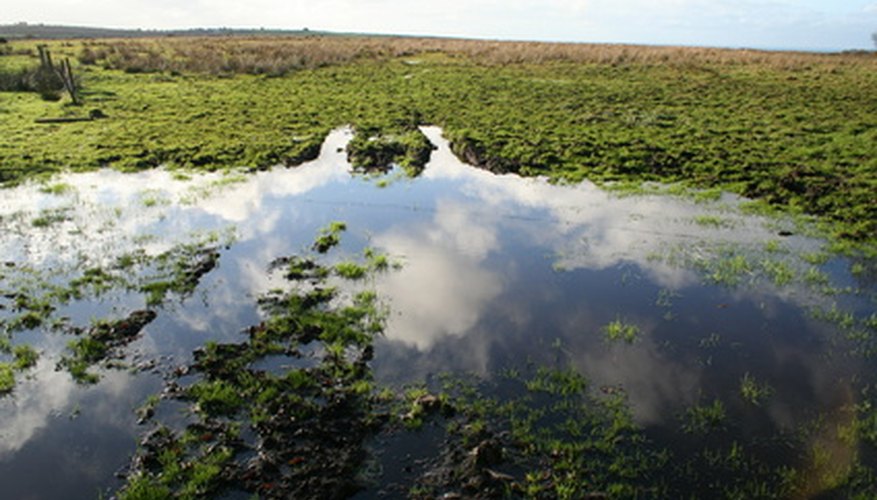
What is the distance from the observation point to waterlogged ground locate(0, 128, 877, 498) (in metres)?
8.30

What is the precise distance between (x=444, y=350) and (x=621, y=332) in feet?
12.9

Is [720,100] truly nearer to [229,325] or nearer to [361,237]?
[361,237]

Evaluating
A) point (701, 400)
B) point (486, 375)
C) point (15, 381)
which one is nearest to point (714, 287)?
point (701, 400)

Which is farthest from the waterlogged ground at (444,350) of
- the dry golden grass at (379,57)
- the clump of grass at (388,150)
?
the dry golden grass at (379,57)

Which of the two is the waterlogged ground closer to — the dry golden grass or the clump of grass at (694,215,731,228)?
the clump of grass at (694,215,731,228)

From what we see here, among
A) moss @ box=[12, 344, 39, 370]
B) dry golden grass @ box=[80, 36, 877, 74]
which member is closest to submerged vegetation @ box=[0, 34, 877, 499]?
moss @ box=[12, 344, 39, 370]

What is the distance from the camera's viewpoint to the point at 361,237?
1723 cm

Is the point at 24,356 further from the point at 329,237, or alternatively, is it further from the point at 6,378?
the point at 329,237

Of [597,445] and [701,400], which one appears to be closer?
[597,445]

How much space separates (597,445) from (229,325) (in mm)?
8230

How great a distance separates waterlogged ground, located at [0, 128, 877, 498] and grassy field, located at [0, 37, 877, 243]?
5.00m

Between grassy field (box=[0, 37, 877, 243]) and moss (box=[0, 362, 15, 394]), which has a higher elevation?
grassy field (box=[0, 37, 877, 243])

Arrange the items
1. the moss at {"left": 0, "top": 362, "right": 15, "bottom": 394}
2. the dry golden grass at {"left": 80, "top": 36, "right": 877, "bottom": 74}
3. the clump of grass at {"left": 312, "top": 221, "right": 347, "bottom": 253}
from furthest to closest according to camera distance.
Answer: the dry golden grass at {"left": 80, "top": 36, "right": 877, "bottom": 74}
the clump of grass at {"left": 312, "top": 221, "right": 347, "bottom": 253}
the moss at {"left": 0, "top": 362, "right": 15, "bottom": 394}

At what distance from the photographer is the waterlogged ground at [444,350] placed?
8305 millimetres
